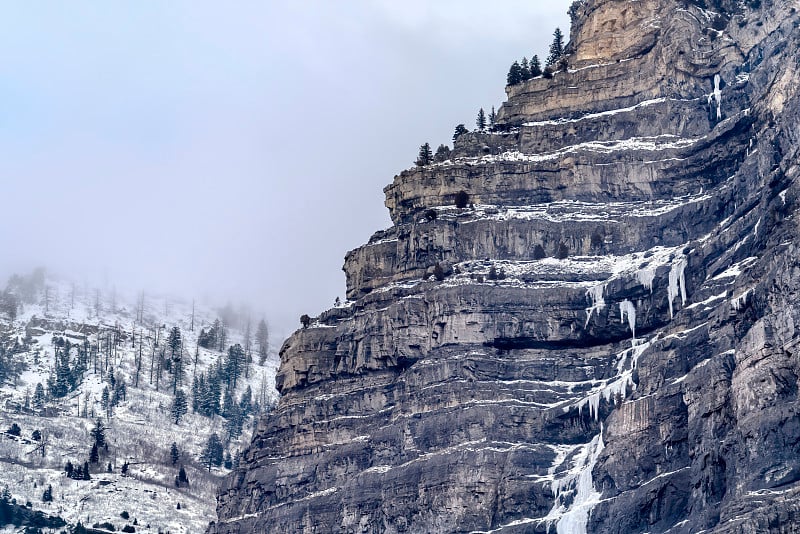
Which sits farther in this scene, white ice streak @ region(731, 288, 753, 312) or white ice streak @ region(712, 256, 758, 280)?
white ice streak @ region(712, 256, 758, 280)

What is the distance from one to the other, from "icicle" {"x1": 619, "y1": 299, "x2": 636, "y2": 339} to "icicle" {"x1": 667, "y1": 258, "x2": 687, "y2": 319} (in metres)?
3.67

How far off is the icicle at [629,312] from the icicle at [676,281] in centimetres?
367

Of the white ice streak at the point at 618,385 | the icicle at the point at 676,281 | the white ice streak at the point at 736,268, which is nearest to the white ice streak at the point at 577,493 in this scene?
the white ice streak at the point at 618,385

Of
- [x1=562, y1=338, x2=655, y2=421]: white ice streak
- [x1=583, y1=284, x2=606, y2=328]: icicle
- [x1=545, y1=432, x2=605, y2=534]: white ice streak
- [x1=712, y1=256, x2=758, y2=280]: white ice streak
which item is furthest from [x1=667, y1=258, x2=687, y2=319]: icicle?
[x1=545, y1=432, x2=605, y2=534]: white ice streak

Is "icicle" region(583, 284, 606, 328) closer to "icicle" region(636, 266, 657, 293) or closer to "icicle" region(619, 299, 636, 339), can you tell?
"icicle" region(619, 299, 636, 339)

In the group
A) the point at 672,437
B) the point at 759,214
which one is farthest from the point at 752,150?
the point at 672,437

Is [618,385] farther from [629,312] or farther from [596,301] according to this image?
[596,301]

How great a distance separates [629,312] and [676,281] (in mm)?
4957

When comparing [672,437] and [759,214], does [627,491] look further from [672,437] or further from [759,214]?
[759,214]

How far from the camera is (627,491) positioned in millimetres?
180125

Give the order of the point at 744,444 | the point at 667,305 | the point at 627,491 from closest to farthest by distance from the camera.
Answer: the point at 744,444 < the point at 627,491 < the point at 667,305

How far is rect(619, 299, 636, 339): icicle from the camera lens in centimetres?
19688

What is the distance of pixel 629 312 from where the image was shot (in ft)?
647

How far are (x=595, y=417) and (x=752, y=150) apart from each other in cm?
2373
